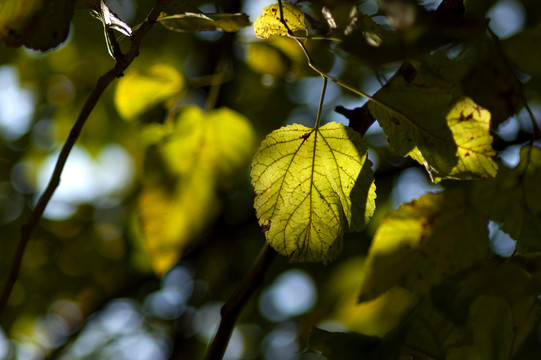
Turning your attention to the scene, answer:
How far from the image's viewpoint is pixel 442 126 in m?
0.56

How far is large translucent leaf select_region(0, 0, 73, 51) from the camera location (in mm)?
491

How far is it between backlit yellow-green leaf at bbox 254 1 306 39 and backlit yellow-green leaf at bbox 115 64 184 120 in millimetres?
500

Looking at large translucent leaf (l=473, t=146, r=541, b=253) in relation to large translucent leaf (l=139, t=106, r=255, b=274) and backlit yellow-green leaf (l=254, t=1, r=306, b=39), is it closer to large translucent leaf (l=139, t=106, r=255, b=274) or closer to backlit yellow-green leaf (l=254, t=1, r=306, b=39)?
backlit yellow-green leaf (l=254, t=1, r=306, b=39)

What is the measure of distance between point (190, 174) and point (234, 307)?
409 mm

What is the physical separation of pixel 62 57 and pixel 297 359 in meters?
1.09

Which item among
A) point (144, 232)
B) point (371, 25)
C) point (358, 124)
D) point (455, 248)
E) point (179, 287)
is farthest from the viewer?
point (179, 287)

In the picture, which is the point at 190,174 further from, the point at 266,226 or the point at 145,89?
the point at 266,226

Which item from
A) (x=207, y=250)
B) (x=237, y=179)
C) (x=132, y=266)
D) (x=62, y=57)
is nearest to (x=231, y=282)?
(x=207, y=250)

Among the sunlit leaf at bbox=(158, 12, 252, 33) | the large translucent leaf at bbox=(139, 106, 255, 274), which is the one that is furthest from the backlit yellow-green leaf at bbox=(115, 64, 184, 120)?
the sunlit leaf at bbox=(158, 12, 252, 33)

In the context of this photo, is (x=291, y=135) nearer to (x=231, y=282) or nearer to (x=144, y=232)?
(x=144, y=232)

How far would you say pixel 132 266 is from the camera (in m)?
1.63

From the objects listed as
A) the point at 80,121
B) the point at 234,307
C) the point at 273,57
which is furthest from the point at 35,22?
the point at 273,57

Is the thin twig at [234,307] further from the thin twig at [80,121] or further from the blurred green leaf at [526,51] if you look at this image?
the blurred green leaf at [526,51]

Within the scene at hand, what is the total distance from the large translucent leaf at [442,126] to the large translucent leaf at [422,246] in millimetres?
205
